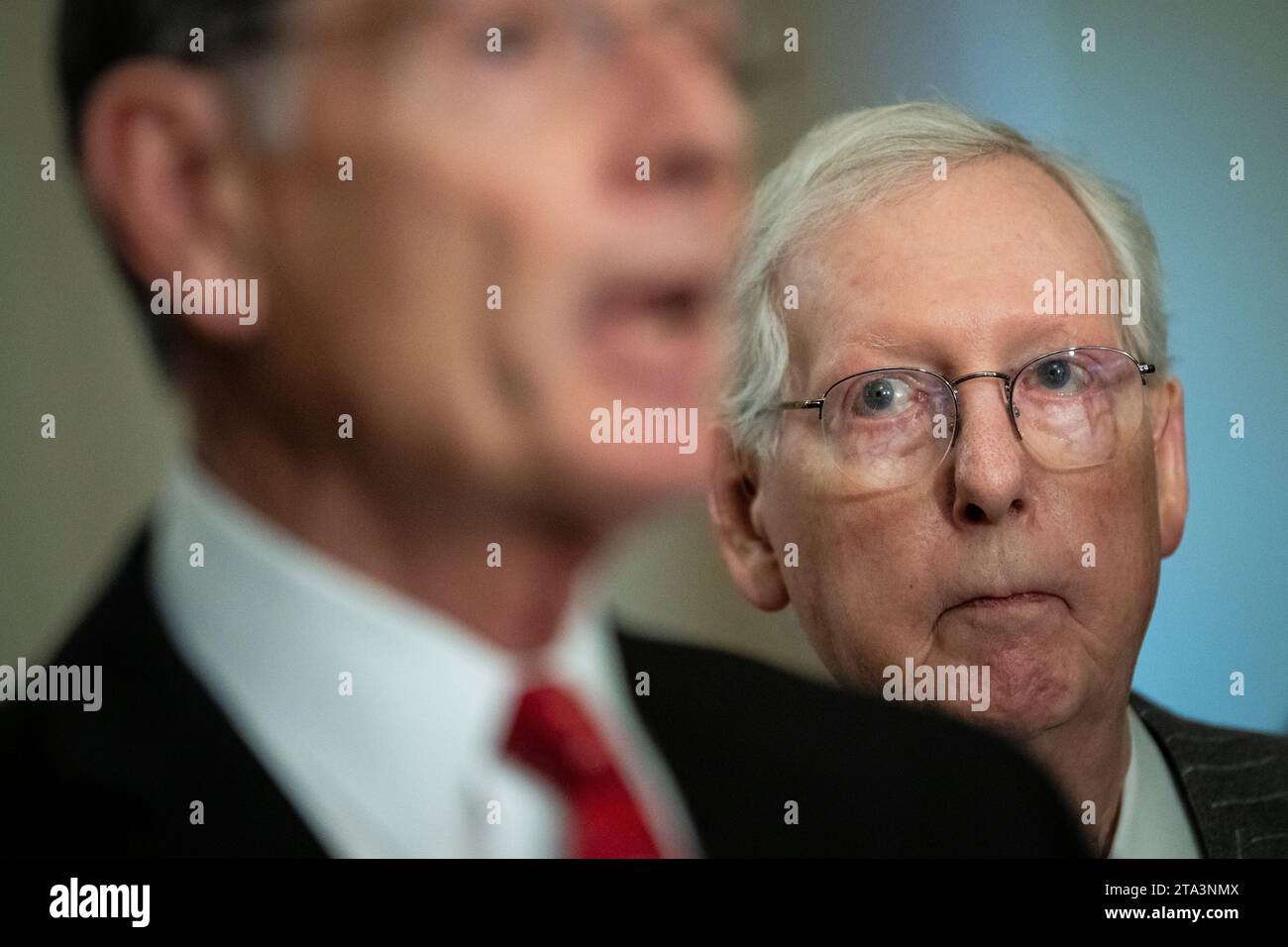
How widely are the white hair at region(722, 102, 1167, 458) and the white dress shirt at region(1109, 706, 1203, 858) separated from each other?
1.33 feet

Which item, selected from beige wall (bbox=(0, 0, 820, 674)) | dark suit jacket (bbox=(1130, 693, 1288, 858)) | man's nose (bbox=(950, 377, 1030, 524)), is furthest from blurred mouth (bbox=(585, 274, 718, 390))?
dark suit jacket (bbox=(1130, 693, 1288, 858))

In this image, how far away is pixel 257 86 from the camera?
1.24 meters

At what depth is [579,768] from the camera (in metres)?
1.26

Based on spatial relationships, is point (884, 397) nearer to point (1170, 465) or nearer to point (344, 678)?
point (1170, 465)

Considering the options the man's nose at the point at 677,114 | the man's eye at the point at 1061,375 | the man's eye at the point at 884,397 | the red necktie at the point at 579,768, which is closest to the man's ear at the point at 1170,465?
the man's eye at the point at 1061,375

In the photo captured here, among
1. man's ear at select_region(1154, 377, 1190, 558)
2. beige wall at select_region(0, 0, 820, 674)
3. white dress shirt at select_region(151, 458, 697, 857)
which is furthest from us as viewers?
man's ear at select_region(1154, 377, 1190, 558)

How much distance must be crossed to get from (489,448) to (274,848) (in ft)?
1.25

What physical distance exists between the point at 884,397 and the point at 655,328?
232 mm

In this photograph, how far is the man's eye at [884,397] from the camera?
4.57 ft

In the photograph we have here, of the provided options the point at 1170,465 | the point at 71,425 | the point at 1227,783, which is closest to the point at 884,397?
the point at 1170,465

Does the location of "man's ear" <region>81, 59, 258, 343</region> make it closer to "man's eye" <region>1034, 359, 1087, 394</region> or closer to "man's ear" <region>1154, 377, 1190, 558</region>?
"man's eye" <region>1034, 359, 1087, 394</region>

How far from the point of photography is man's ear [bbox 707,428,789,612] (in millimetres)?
1454

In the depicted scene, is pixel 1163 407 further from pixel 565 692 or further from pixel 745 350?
pixel 565 692
